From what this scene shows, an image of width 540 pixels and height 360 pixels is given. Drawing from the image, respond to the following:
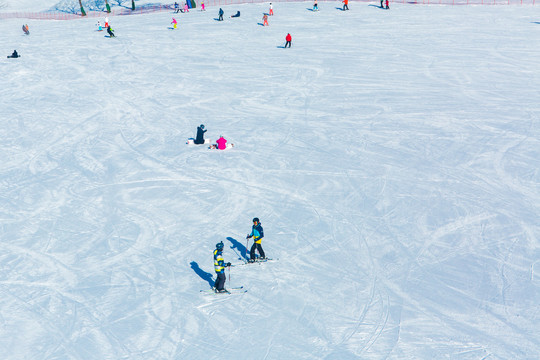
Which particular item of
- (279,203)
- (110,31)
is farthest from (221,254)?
(110,31)

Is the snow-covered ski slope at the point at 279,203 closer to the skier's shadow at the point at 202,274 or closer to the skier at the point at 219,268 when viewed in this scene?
the skier's shadow at the point at 202,274

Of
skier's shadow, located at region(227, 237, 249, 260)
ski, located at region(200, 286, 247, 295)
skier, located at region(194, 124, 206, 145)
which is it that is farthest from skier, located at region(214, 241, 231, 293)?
skier, located at region(194, 124, 206, 145)

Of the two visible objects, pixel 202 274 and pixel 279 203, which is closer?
pixel 202 274

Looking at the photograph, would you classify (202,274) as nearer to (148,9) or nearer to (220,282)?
(220,282)

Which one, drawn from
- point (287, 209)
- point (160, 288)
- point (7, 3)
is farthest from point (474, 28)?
point (7, 3)

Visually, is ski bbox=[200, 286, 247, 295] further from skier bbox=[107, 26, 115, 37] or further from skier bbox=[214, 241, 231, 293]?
skier bbox=[107, 26, 115, 37]

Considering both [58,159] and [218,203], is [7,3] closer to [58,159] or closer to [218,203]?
[58,159]

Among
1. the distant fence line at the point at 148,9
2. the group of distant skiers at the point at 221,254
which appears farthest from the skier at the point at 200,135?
the distant fence line at the point at 148,9
